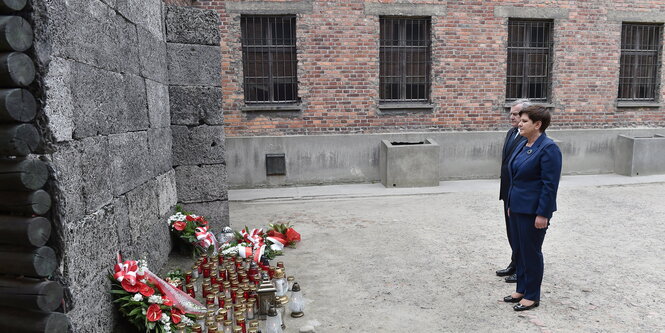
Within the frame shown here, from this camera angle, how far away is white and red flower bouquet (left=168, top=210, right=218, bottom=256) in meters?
5.59

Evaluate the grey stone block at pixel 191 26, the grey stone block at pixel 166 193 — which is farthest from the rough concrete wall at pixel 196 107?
the grey stone block at pixel 166 193

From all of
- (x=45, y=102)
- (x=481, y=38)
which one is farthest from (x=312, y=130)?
(x=45, y=102)

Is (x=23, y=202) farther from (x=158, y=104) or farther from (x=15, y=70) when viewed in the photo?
(x=158, y=104)

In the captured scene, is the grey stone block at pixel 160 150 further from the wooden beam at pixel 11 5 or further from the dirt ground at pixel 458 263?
the wooden beam at pixel 11 5

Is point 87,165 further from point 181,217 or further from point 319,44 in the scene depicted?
point 319,44

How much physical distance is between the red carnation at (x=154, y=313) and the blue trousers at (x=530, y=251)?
310 cm

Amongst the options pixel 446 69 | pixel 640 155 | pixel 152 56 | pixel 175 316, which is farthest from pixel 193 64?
pixel 640 155

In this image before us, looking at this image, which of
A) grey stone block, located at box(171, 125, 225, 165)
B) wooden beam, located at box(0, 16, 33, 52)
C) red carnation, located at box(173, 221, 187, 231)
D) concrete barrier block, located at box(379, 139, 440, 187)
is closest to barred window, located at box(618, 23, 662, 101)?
concrete barrier block, located at box(379, 139, 440, 187)

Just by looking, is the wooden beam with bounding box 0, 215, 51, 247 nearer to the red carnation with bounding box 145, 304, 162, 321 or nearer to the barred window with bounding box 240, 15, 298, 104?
the red carnation with bounding box 145, 304, 162, 321

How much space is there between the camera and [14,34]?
96.1 inches

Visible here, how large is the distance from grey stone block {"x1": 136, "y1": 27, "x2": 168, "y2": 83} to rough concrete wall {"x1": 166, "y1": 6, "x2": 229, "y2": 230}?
25 cm

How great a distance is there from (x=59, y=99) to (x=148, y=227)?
2185 millimetres

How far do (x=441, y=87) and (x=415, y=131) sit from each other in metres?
1.14

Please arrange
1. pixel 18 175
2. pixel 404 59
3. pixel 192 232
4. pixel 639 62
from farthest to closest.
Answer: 1. pixel 639 62
2. pixel 404 59
3. pixel 192 232
4. pixel 18 175
